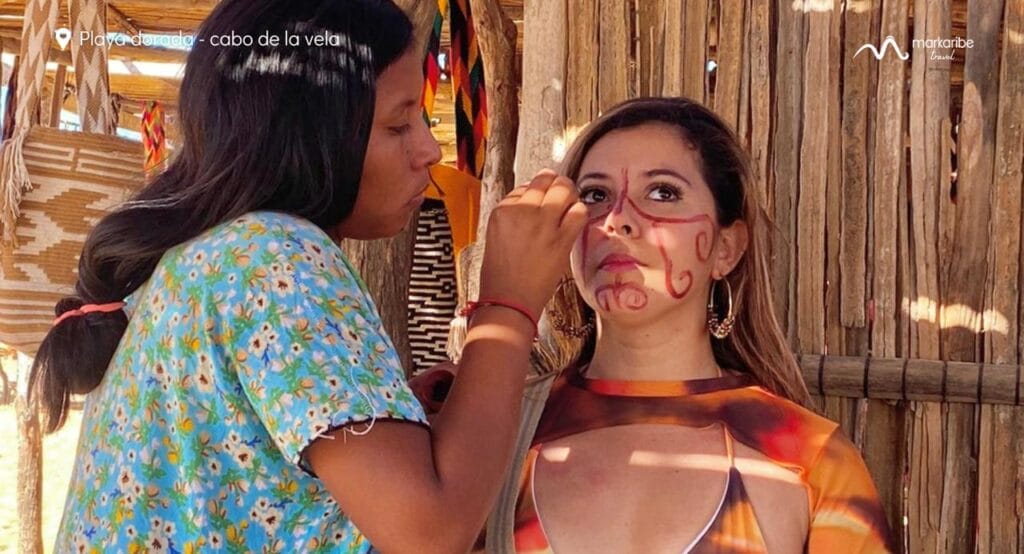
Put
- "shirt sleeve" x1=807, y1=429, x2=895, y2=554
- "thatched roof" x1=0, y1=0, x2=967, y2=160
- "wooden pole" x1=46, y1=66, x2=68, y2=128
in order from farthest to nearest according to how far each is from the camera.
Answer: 1. "thatched roof" x1=0, y1=0, x2=967, y2=160
2. "wooden pole" x1=46, y1=66, x2=68, y2=128
3. "shirt sleeve" x1=807, y1=429, x2=895, y2=554

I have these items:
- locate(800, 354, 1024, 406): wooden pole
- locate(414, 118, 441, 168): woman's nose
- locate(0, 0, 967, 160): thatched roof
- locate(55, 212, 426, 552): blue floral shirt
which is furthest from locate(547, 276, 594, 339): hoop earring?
locate(0, 0, 967, 160): thatched roof

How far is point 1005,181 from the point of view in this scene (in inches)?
93.5

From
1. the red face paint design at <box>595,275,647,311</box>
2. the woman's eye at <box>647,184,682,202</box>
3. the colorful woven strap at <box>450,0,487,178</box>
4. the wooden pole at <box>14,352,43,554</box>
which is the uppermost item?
the colorful woven strap at <box>450,0,487,178</box>

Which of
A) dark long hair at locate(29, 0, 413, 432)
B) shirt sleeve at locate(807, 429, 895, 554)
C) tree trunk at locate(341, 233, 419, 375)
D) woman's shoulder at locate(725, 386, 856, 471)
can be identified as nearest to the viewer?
dark long hair at locate(29, 0, 413, 432)

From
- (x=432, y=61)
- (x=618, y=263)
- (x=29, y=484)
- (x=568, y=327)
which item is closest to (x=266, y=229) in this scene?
(x=618, y=263)

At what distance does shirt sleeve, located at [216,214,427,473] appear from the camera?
1106 millimetres

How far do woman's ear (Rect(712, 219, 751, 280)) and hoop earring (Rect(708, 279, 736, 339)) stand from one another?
0.11 feet

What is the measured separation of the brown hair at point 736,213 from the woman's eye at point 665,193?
0.07 metres

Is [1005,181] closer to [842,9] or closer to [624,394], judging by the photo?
[842,9]

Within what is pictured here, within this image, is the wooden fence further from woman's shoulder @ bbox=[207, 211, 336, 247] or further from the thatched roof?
the thatched roof

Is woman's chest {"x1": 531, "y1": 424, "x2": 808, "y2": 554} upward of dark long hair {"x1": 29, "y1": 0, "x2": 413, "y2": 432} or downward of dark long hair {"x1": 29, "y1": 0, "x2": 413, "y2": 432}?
downward

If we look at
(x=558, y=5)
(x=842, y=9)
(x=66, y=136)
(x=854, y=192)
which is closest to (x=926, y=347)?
(x=854, y=192)

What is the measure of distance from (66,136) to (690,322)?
54.3 inches

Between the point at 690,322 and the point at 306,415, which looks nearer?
the point at 306,415
